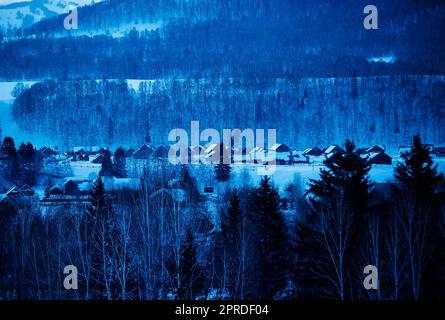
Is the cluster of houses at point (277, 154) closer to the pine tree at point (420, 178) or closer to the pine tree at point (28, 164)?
the pine tree at point (420, 178)

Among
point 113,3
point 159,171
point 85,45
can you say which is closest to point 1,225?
point 159,171

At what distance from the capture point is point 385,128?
14.8m

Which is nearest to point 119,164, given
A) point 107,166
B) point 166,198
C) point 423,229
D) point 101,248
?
point 107,166

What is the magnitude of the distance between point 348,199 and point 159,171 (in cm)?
539

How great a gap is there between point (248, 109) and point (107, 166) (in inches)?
222

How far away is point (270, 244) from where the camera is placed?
357 inches

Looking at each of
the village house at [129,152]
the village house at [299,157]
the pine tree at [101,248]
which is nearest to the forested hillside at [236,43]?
the village house at [299,157]

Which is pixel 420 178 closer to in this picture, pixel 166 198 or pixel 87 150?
pixel 166 198

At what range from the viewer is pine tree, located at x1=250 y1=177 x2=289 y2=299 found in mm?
8805

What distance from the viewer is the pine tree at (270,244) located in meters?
8.80

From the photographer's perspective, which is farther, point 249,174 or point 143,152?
point 143,152

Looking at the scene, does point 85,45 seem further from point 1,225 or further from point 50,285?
point 50,285

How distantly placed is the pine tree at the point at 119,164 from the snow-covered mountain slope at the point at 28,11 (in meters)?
5.32

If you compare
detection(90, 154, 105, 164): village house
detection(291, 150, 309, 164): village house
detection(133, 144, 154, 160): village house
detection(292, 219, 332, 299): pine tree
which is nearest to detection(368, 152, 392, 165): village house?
detection(291, 150, 309, 164): village house
